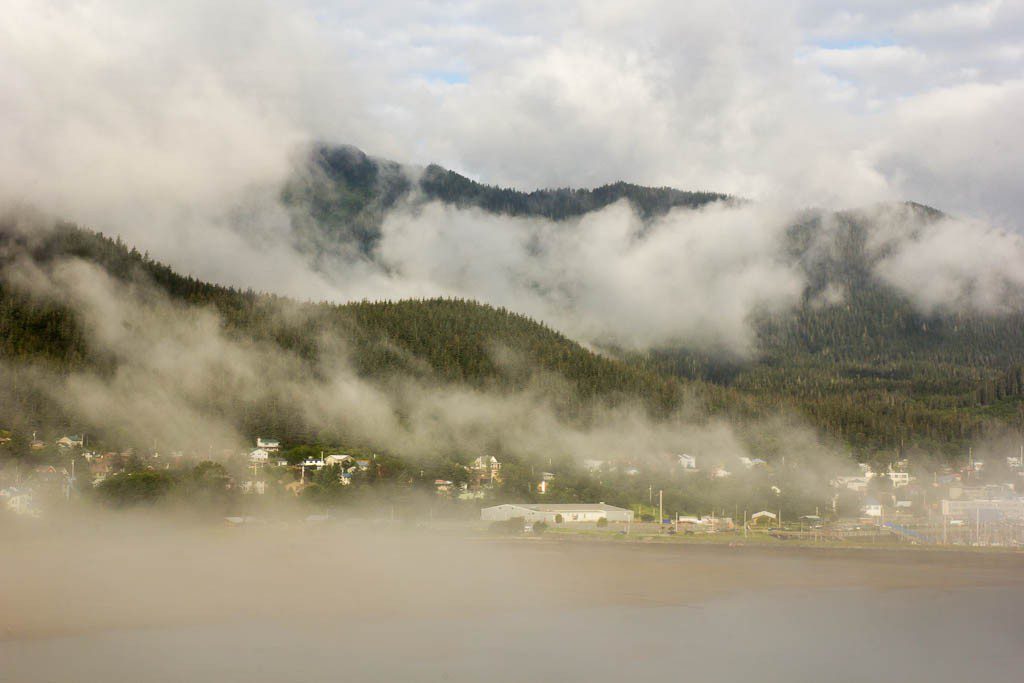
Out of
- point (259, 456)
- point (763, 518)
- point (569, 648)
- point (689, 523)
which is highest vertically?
point (259, 456)

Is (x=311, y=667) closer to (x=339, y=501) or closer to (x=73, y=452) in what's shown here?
(x=339, y=501)

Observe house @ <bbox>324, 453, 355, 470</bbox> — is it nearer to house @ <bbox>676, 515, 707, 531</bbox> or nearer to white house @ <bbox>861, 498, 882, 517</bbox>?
house @ <bbox>676, 515, 707, 531</bbox>

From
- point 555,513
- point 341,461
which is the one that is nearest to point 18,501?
point 341,461

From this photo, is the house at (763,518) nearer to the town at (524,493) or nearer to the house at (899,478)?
the town at (524,493)

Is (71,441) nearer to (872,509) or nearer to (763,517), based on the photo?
(763,517)

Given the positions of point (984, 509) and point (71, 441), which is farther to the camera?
point (71, 441)

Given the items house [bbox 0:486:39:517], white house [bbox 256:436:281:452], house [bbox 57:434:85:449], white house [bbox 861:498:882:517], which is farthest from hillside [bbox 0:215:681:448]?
house [bbox 0:486:39:517]
